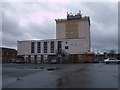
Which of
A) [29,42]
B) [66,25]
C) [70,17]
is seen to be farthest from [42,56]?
[70,17]

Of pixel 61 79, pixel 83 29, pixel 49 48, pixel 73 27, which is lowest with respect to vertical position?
pixel 61 79

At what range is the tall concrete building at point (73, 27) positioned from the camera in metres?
81.8

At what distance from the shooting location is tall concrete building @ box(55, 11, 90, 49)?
3221 inches

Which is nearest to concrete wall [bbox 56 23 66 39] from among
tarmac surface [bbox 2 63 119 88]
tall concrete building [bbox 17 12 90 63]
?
tall concrete building [bbox 17 12 90 63]

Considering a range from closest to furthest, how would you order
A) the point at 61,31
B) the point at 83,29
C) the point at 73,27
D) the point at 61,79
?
1. the point at 61,79
2. the point at 83,29
3. the point at 73,27
4. the point at 61,31

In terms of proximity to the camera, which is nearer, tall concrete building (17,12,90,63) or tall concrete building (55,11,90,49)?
tall concrete building (17,12,90,63)

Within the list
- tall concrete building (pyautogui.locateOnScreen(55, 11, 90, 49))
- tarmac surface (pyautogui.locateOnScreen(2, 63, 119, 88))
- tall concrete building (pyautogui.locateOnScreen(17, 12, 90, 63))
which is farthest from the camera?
tall concrete building (pyautogui.locateOnScreen(55, 11, 90, 49))

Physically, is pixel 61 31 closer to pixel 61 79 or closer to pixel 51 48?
pixel 51 48

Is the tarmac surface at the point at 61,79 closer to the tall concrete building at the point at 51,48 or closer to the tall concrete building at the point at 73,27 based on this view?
the tall concrete building at the point at 51,48

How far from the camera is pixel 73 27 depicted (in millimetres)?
85625

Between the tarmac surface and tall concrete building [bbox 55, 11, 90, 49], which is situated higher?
tall concrete building [bbox 55, 11, 90, 49]

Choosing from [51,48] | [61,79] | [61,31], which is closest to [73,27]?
[61,31]

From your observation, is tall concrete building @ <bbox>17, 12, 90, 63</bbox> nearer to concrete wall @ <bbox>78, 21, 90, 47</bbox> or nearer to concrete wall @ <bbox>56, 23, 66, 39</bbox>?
concrete wall @ <bbox>78, 21, 90, 47</bbox>

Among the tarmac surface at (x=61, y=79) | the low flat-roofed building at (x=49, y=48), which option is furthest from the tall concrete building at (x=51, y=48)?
the tarmac surface at (x=61, y=79)
